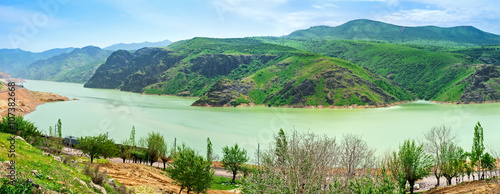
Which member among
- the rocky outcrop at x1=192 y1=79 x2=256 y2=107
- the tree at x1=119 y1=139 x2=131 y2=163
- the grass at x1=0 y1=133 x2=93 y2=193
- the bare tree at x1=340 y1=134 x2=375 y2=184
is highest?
the rocky outcrop at x1=192 y1=79 x2=256 y2=107

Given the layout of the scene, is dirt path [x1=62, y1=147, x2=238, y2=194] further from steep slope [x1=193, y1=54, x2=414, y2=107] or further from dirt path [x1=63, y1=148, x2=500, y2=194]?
steep slope [x1=193, y1=54, x2=414, y2=107]

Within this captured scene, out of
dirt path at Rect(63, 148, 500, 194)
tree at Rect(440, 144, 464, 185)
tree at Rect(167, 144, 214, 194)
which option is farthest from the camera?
tree at Rect(440, 144, 464, 185)

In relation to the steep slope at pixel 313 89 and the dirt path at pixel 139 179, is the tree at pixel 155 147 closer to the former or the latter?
the dirt path at pixel 139 179

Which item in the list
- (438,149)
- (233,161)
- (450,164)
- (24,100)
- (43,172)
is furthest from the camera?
(24,100)

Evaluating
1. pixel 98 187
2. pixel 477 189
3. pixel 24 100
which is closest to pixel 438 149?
pixel 477 189

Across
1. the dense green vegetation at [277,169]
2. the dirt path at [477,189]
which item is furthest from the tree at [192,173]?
the dirt path at [477,189]

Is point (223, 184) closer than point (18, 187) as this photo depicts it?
No

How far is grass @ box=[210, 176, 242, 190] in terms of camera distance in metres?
35.2

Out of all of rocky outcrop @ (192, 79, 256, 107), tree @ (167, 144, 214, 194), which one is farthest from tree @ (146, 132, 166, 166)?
rocky outcrop @ (192, 79, 256, 107)

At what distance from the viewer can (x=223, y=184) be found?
37.2m

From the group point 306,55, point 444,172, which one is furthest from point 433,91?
point 444,172

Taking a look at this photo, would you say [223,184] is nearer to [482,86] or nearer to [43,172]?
[43,172]

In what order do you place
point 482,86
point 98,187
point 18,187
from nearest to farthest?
1. point 18,187
2. point 98,187
3. point 482,86

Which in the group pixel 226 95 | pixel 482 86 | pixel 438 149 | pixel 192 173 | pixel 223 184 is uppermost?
pixel 482 86
